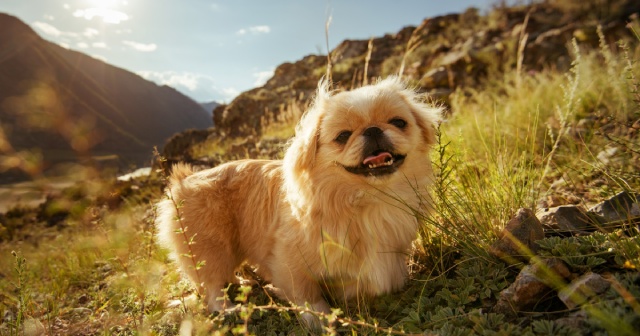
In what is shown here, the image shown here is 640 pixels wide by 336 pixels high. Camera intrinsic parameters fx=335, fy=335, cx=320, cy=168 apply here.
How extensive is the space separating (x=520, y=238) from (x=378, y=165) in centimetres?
86

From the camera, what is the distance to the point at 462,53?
12758 millimetres

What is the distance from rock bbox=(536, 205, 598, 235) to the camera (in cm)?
194

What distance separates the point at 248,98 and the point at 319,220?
15.4 metres

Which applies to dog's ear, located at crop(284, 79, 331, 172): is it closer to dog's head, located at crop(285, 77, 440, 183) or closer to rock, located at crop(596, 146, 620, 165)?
dog's head, located at crop(285, 77, 440, 183)

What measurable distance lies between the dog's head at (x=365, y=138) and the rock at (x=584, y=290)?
3.32ft

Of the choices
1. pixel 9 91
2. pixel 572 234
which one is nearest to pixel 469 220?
pixel 572 234

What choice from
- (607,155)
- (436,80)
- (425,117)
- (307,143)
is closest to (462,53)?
(436,80)

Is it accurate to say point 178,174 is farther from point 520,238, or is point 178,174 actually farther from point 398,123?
point 520,238

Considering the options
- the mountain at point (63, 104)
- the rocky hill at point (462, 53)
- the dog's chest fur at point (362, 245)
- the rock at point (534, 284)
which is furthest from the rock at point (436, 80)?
the mountain at point (63, 104)

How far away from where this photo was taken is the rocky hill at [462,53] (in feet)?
37.0

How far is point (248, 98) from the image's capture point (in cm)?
1666

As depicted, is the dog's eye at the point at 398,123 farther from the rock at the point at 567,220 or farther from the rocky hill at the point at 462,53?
the rocky hill at the point at 462,53

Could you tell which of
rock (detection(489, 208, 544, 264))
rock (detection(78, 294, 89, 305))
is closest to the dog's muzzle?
rock (detection(489, 208, 544, 264))

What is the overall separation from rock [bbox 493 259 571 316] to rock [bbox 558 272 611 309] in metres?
0.10
